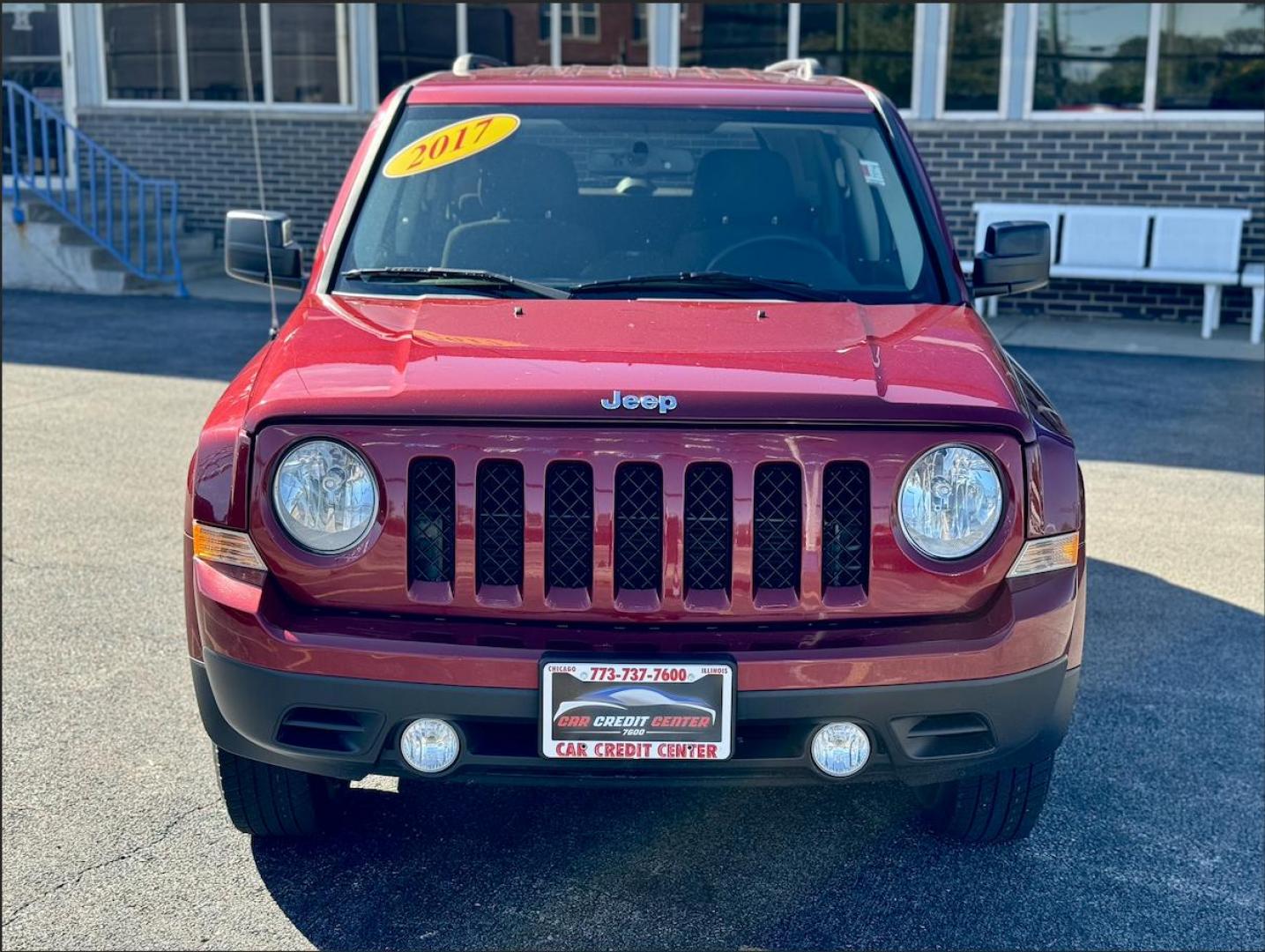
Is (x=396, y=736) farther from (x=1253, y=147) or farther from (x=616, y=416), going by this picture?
(x=1253, y=147)

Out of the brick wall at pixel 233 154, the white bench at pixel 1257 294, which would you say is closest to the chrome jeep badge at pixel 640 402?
the white bench at pixel 1257 294

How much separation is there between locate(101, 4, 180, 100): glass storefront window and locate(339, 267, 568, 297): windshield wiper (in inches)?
515

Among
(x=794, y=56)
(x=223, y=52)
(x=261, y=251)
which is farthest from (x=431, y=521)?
(x=223, y=52)

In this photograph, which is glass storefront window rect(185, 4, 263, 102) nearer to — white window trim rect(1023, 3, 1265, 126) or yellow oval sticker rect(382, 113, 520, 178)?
white window trim rect(1023, 3, 1265, 126)

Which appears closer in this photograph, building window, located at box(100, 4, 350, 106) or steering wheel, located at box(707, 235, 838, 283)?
steering wheel, located at box(707, 235, 838, 283)

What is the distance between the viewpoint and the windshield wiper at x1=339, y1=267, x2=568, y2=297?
153 inches

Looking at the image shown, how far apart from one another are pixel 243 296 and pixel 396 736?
11.3 m

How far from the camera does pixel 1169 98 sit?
12359mm

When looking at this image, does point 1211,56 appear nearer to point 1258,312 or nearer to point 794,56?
→ point 1258,312

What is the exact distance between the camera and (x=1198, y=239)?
11977 millimetres

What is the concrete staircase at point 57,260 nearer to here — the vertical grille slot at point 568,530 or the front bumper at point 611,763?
the front bumper at point 611,763

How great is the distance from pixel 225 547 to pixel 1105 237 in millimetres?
10593

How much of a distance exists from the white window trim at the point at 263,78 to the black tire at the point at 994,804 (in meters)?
12.9

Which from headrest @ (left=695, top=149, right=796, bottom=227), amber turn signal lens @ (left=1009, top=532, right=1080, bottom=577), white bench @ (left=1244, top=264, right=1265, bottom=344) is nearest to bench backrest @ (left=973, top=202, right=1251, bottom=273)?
white bench @ (left=1244, top=264, right=1265, bottom=344)
